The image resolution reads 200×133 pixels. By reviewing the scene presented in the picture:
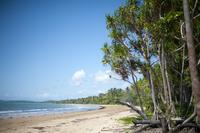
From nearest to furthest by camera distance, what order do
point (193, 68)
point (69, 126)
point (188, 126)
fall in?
1. point (193, 68)
2. point (188, 126)
3. point (69, 126)

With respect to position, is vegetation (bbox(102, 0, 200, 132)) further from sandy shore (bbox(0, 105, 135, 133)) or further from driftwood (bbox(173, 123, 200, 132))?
sandy shore (bbox(0, 105, 135, 133))

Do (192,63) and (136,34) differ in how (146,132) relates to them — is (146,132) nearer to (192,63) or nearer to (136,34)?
(192,63)

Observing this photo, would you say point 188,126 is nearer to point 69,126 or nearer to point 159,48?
point 159,48

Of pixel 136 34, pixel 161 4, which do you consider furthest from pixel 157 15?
pixel 136 34

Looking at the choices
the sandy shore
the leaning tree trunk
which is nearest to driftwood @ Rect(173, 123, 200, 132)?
the leaning tree trunk

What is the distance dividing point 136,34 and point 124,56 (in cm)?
184

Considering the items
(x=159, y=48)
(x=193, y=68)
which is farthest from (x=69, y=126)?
(x=193, y=68)

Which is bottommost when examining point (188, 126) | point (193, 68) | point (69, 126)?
point (69, 126)

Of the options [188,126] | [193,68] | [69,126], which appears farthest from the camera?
[69,126]

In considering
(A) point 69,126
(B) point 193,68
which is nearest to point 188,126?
(B) point 193,68

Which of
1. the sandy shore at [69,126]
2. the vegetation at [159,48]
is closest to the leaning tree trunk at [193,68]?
the vegetation at [159,48]

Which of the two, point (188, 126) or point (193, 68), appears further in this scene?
point (188, 126)

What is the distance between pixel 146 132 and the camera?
487 inches

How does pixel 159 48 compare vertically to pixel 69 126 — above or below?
above
